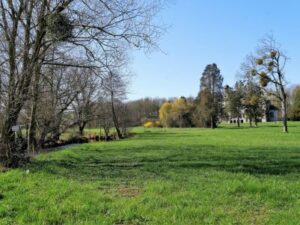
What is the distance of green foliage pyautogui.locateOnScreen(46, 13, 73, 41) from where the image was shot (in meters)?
14.1

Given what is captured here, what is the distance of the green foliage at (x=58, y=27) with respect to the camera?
46.4ft

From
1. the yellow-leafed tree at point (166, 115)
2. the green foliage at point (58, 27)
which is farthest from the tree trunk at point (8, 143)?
the yellow-leafed tree at point (166, 115)

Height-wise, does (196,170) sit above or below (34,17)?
below

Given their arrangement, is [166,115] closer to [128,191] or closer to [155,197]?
[128,191]

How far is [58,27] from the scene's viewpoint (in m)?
14.2

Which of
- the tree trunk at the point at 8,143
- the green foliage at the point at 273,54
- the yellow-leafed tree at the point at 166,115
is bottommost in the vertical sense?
the tree trunk at the point at 8,143

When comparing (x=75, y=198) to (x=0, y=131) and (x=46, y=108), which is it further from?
(x=46, y=108)

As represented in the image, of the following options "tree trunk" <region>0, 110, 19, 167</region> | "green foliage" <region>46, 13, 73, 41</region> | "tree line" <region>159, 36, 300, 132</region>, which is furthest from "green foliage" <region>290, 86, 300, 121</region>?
→ "tree trunk" <region>0, 110, 19, 167</region>

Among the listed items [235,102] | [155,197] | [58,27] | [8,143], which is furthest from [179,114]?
[155,197]

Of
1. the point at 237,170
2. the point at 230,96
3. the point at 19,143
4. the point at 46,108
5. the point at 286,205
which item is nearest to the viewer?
the point at 286,205

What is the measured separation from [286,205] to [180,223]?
81.1 inches

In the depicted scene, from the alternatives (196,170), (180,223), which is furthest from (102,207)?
(196,170)

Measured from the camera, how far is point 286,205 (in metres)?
7.14

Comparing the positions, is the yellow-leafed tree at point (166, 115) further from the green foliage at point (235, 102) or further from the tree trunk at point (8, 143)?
the tree trunk at point (8, 143)
